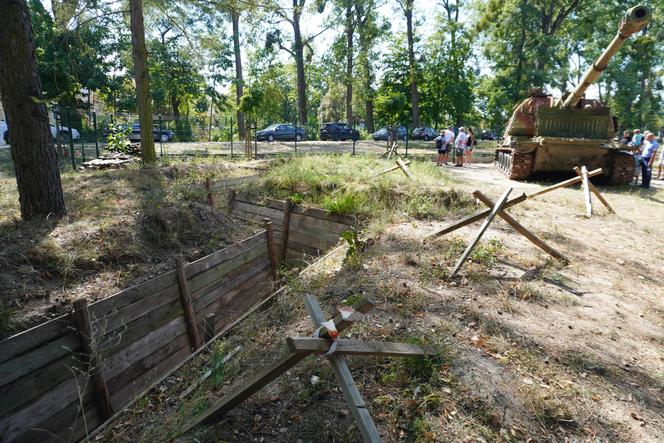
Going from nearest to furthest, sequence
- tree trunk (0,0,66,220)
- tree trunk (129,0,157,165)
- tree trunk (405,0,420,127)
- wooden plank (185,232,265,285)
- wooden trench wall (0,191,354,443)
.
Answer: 1. wooden trench wall (0,191,354,443)
2. wooden plank (185,232,265,285)
3. tree trunk (0,0,66,220)
4. tree trunk (129,0,157,165)
5. tree trunk (405,0,420,127)

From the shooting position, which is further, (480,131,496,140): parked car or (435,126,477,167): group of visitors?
(480,131,496,140): parked car

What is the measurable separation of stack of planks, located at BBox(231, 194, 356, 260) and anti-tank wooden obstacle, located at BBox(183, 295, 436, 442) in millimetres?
4926

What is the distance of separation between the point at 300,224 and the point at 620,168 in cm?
934

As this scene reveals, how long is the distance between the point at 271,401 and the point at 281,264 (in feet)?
17.3

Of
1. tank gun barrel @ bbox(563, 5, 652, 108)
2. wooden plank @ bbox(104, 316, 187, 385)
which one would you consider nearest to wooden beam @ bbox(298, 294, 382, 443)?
wooden plank @ bbox(104, 316, 187, 385)

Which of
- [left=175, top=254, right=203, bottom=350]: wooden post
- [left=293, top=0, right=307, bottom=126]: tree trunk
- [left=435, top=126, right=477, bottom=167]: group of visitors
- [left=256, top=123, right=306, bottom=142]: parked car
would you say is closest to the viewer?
[left=175, top=254, right=203, bottom=350]: wooden post

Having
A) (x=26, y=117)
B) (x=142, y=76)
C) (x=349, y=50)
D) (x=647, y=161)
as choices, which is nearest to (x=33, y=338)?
(x=26, y=117)

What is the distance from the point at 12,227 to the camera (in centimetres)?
561

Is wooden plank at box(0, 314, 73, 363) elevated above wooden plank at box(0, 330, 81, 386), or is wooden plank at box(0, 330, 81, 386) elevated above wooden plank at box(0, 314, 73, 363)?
wooden plank at box(0, 314, 73, 363)

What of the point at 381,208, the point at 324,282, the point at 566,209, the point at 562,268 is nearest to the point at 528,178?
the point at 566,209

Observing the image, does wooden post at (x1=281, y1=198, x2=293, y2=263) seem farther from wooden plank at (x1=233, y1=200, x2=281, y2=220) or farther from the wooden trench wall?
the wooden trench wall

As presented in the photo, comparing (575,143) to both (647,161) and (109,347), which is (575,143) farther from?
(109,347)

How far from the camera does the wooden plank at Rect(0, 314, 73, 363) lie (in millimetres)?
3039

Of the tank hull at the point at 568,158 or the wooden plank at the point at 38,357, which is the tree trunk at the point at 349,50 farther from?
the wooden plank at the point at 38,357
